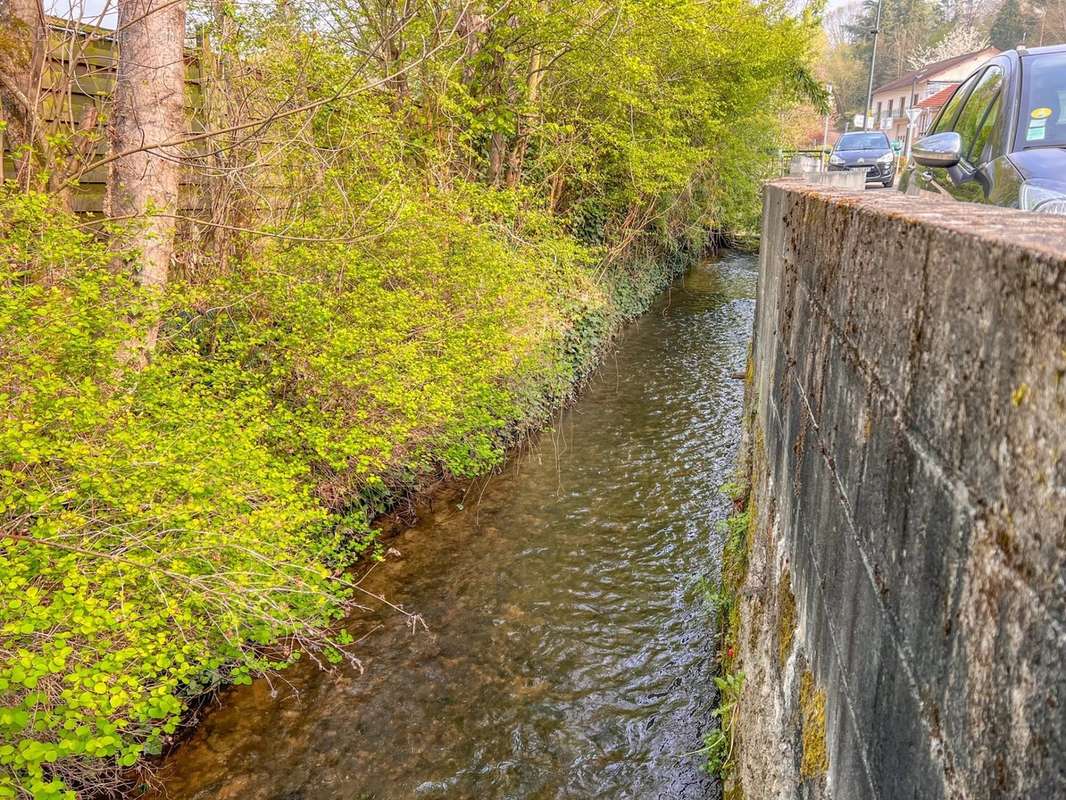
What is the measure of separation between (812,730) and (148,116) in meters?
7.13

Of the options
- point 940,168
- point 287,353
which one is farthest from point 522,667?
point 940,168

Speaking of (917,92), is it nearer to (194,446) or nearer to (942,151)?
(942,151)

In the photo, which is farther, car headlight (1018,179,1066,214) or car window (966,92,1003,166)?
car window (966,92,1003,166)

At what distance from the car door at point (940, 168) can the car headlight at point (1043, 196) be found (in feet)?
3.96

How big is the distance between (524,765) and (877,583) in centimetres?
437

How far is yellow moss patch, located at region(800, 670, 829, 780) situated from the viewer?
2.72 metres

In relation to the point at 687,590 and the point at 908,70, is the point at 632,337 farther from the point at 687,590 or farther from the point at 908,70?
the point at 908,70

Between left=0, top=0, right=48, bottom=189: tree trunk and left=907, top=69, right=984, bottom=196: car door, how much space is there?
7.43m

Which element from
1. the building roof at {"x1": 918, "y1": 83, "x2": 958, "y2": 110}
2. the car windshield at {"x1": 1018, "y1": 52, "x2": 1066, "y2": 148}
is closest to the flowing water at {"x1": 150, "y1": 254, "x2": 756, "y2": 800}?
the car windshield at {"x1": 1018, "y1": 52, "x2": 1066, "y2": 148}

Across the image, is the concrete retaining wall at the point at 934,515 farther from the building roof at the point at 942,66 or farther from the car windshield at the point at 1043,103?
the building roof at the point at 942,66

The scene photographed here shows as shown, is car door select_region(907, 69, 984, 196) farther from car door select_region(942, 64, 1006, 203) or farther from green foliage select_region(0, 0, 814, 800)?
green foliage select_region(0, 0, 814, 800)

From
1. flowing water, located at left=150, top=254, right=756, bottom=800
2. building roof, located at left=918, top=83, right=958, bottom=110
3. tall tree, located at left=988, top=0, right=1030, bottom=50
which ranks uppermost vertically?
tall tree, located at left=988, top=0, right=1030, bottom=50

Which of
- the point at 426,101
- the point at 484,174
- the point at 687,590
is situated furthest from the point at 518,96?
the point at 687,590

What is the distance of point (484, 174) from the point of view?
48.1 ft
